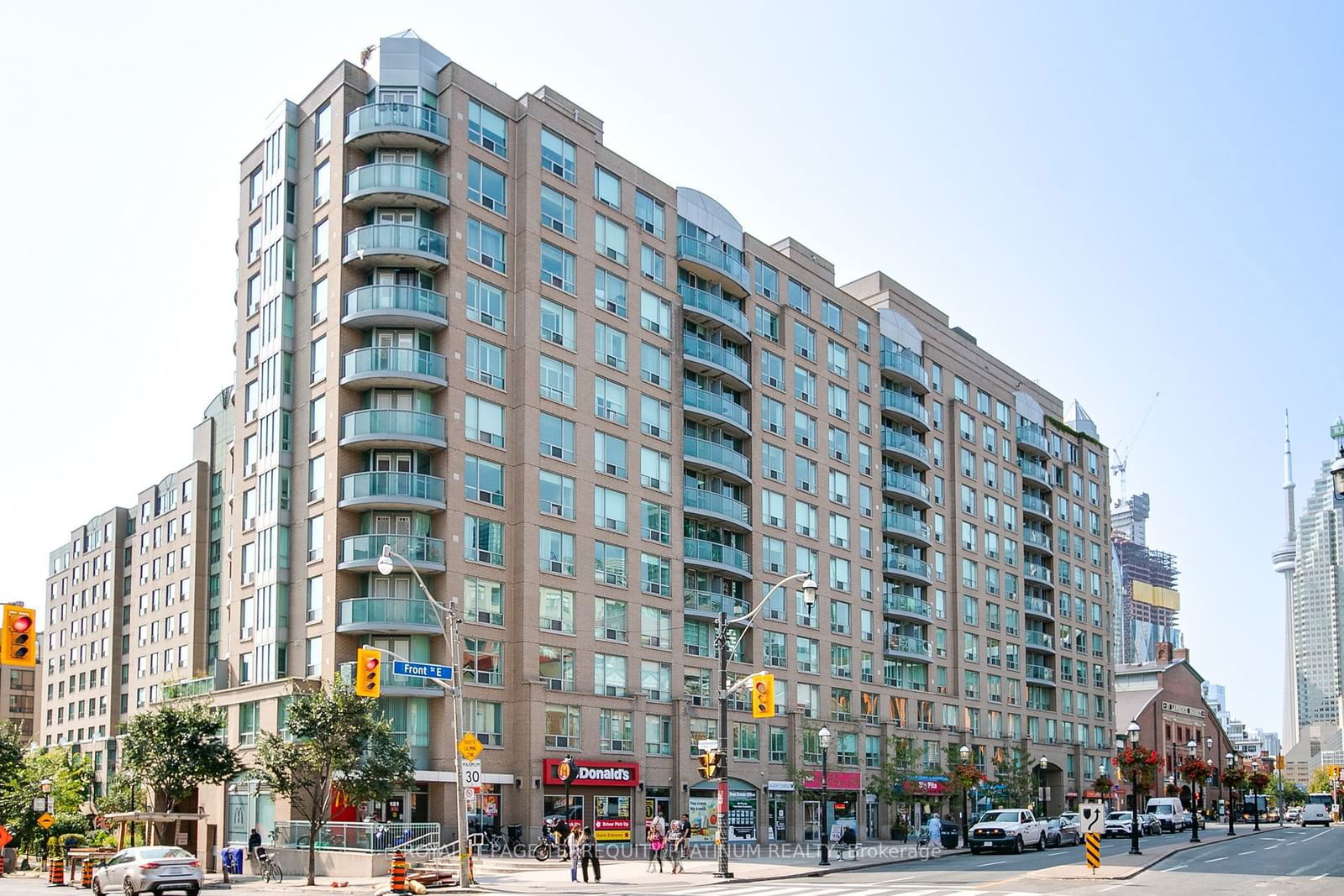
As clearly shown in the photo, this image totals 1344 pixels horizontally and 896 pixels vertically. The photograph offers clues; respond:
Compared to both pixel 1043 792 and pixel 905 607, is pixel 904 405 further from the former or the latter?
pixel 1043 792

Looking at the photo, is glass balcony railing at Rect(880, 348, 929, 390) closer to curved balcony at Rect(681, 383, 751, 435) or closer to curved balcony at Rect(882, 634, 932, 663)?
curved balcony at Rect(882, 634, 932, 663)

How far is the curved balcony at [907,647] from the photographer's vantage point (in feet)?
287

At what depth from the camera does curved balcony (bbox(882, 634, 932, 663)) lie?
8750 centimetres

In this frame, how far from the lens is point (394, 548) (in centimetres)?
5678

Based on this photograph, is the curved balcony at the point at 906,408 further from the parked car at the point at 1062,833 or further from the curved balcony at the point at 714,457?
the parked car at the point at 1062,833

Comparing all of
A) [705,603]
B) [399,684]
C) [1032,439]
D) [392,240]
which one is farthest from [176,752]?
[1032,439]

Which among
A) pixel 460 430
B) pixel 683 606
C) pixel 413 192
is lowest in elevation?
pixel 683 606

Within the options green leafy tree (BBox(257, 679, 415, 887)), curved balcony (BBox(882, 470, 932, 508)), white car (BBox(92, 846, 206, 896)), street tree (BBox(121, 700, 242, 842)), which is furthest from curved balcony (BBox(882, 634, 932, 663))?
white car (BBox(92, 846, 206, 896))

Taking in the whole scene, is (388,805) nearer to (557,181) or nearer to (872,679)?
(557,181)

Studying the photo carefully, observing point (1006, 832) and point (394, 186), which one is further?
point (394, 186)

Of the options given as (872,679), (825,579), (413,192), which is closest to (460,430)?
(413,192)

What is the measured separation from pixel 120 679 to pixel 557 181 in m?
65.1

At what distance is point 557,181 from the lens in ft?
216

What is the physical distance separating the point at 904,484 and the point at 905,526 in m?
2.77
